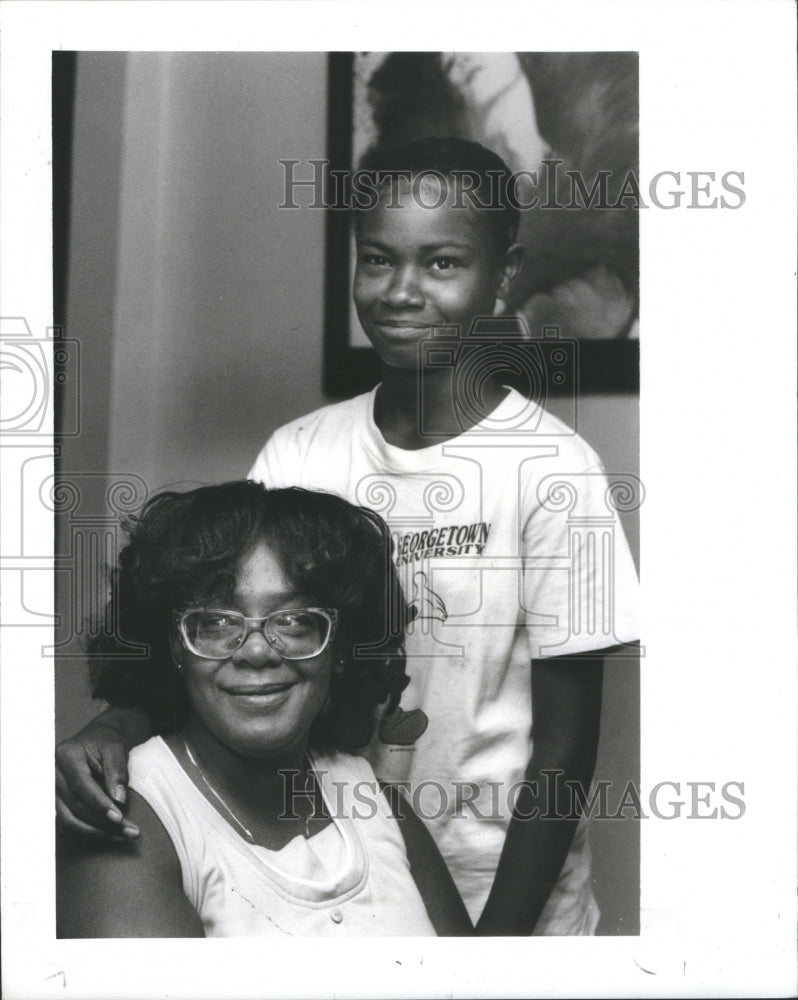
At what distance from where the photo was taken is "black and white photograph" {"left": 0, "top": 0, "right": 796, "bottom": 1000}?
189 cm

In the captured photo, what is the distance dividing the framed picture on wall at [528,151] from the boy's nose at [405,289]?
66 mm

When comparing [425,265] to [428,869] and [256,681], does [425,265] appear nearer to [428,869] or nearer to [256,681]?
[256,681]

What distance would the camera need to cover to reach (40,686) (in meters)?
1.91

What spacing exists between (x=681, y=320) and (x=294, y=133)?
647 millimetres

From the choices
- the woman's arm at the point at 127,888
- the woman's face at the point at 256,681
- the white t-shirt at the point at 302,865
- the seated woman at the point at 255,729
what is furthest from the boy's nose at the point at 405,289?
the woman's arm at the point at 127,888

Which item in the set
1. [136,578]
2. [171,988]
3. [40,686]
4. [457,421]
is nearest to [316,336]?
[457,421]

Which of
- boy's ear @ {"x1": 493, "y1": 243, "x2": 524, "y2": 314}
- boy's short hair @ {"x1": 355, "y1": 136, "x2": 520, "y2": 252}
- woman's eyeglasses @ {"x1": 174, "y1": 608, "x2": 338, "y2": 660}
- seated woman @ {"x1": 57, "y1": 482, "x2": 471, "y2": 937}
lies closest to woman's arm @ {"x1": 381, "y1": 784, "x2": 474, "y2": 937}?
seated woman @ {"x1": 57, "y1": 482, "x2": 471, "y2": 937}

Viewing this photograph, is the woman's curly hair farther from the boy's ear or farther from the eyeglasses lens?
the boy's ear

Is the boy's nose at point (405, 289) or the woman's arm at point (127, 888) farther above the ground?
the boy's nose at point (405, 289)

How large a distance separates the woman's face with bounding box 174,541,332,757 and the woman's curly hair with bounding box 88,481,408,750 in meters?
0.02

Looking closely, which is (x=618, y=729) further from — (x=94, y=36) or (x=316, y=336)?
(x=94, y=36)

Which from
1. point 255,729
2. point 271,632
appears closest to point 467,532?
point 271,632

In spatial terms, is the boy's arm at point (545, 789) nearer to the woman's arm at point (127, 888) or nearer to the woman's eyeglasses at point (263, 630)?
the woman's eyeglasses at point (263, 630)

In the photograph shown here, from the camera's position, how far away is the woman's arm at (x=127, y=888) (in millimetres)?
1858
